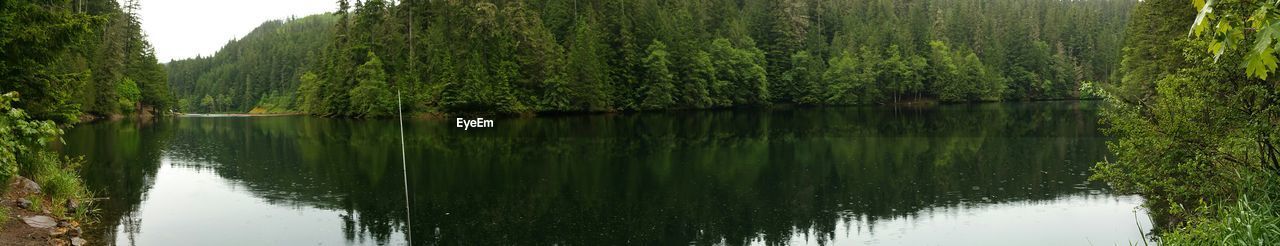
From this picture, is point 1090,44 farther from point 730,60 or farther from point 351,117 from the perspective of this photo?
point 351,117

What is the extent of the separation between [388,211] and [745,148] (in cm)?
A: 2089

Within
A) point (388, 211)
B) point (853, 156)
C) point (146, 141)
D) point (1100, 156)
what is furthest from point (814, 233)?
point (146, 141)

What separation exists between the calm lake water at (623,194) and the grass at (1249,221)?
6206mm

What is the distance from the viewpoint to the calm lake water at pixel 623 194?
16328mm

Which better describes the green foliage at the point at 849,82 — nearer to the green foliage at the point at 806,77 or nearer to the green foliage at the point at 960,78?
the green foliage at the point at 806,77

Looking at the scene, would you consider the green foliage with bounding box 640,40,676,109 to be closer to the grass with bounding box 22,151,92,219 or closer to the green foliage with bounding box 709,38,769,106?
the green foliage with bounding box 709,38,769,106

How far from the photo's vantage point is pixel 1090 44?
5364 inches

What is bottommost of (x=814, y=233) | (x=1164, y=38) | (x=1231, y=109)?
(x=814, y=233)

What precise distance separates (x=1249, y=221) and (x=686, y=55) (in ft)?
291

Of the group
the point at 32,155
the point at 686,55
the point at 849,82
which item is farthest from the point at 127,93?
the point at 849,82

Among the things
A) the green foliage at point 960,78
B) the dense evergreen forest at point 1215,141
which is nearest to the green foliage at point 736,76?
the green foliage at point 960,78

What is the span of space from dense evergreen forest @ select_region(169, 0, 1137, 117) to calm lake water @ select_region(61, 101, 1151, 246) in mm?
40927

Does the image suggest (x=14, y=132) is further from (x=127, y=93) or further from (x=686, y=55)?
(x=686, y=55)

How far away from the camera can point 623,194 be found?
70.6 ft
